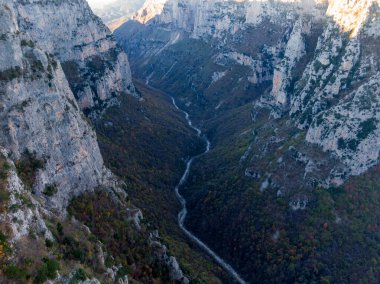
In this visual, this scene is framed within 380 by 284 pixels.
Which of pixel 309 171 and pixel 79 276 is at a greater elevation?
pixel 79 276

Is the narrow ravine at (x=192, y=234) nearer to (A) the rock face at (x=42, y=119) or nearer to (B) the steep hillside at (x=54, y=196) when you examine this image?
(B) the steep hillside at (x=54, y=196)

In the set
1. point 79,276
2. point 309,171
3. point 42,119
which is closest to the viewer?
point 79,276

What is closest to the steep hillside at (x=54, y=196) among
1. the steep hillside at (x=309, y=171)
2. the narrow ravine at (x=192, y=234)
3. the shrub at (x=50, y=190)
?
the shrub at (x=50, y=190)

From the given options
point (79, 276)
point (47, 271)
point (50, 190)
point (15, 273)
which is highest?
point (15, 273)

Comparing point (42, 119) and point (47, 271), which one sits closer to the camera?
point (47, 271)

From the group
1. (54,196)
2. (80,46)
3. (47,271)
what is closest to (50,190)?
(54,196)

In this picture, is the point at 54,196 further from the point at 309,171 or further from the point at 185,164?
the point at 185,164

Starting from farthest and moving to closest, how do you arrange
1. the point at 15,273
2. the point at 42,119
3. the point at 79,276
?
the point at 42,119
the point at 79,276
the point at 15,273

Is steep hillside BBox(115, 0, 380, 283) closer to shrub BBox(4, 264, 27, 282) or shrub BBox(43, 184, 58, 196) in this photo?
shrub BBox(43, 184, 58, 196)

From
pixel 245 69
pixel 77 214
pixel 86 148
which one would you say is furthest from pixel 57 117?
pixel 245 69
